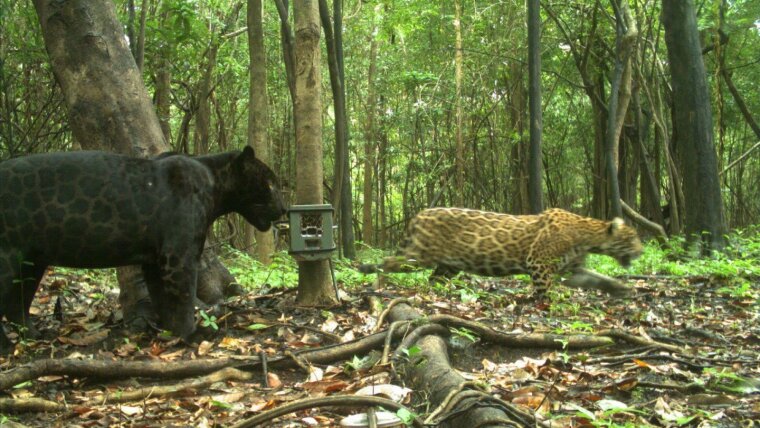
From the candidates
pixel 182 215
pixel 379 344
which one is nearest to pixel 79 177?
pixel 182 215

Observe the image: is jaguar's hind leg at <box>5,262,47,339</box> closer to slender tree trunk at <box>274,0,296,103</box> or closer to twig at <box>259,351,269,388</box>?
twig at <box>259,351,269,388</box>

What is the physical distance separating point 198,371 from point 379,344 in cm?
116

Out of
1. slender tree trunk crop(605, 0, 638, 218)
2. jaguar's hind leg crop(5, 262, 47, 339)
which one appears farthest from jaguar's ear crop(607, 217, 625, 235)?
jaguar's hind leg crop(5, 262, 47, 339)

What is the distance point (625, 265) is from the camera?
9016mm

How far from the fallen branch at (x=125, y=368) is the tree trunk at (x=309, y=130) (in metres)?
1.79

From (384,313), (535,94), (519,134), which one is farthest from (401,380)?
(519,134)

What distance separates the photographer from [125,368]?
427 cm

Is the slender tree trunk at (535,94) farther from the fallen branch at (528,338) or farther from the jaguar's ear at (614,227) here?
the fallen branch at (528,338)

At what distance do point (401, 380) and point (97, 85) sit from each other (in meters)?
4.19

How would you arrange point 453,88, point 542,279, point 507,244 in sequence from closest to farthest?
point 542,279 < point 507,244 < point 453,88

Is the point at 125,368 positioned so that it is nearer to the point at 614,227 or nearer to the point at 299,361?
the point at 299,361

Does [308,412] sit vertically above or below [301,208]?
below

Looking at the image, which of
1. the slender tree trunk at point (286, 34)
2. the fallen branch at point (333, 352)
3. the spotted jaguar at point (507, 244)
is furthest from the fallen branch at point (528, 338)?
the slender tree trunk at point (286, 34)

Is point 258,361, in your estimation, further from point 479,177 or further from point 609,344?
point 479,177
